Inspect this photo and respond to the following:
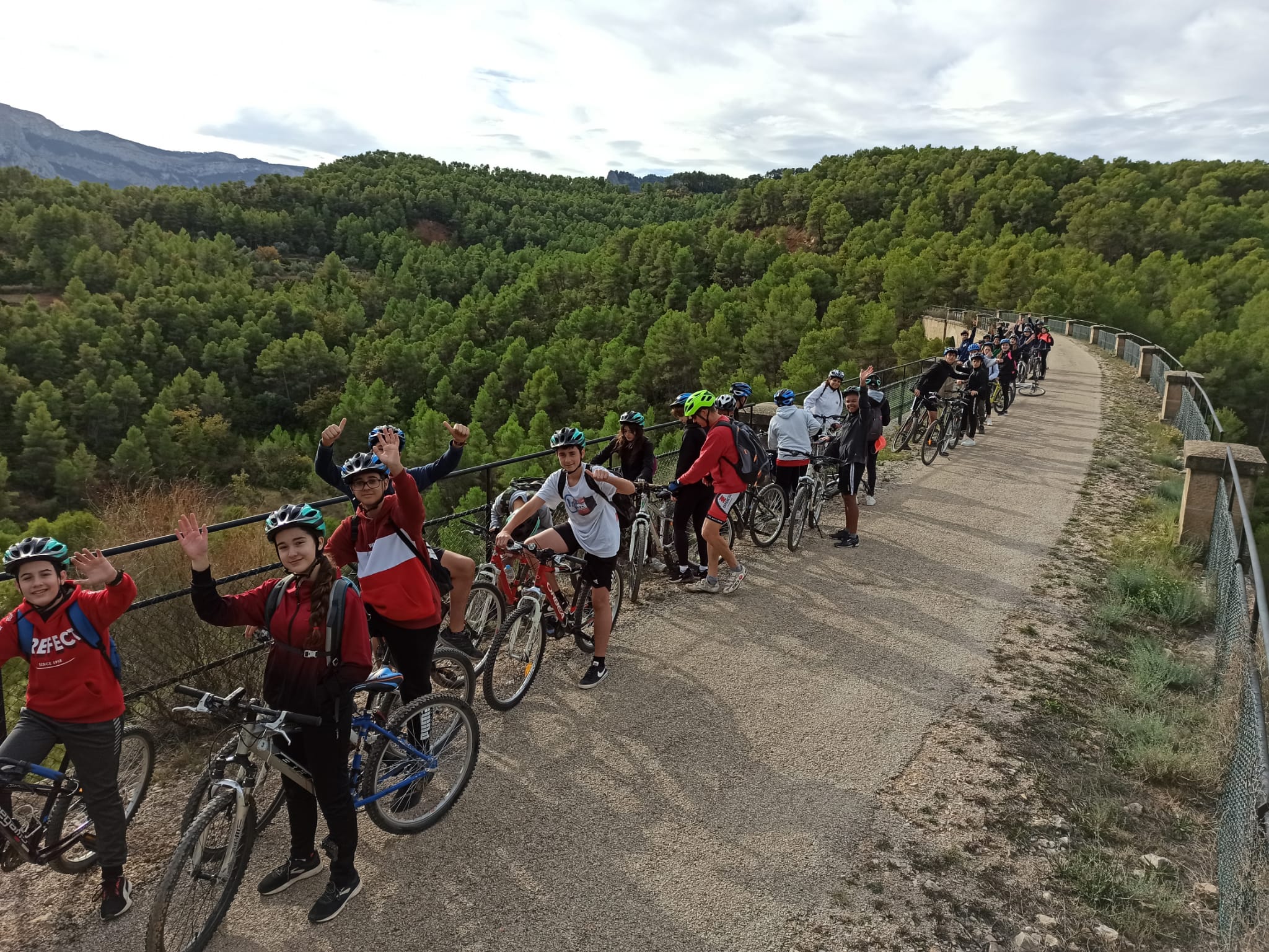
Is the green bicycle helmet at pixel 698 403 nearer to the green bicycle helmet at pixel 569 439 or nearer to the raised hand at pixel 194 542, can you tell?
the green bicycle helmet at pixel 569 439

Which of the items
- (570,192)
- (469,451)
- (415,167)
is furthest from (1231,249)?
(415,167)

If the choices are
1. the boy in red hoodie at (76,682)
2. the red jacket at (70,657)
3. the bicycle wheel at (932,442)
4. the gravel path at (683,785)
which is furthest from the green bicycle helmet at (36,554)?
the bicycle wheel at (932,442)

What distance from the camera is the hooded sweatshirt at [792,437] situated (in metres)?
8.52

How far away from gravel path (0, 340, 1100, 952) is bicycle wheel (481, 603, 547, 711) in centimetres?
13

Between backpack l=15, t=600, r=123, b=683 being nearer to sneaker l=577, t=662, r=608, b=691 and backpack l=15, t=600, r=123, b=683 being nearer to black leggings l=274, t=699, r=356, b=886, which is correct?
black leggings l=274, t=699, r=356, b=886

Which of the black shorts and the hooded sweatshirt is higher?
the hooded sweatshirt

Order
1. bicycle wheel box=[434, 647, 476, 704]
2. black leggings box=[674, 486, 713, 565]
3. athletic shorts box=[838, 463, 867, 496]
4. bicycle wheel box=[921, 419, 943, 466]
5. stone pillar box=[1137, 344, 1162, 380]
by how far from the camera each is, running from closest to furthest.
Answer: bicycle wheel box=[434, 647, 476, 704] < black leggings box=[674, 486, 713, 565] < athletic shorts box=[838, 463, 867, 496] < bicycle wheel box=[921, 419, 943, 466] < stone pillar box=[1137, 344, 1162, 380]

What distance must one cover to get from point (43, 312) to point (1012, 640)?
9520 centimetres

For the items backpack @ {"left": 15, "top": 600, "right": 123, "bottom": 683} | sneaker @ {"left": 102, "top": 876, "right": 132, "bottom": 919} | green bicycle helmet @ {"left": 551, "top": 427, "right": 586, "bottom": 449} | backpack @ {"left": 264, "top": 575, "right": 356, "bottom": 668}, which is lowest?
sneaker @ {"left": 102, "top": 876, "right": 132, "bottom": 919}

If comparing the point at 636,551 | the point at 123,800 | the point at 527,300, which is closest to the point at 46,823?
the point at 123,800

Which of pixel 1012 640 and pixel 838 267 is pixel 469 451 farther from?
pixel 1012 640

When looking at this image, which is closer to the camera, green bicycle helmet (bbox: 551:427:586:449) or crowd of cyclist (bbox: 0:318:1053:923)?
crowd of cyclist (bbox: 0:318:1053:923)

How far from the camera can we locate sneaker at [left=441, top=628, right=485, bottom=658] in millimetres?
5316

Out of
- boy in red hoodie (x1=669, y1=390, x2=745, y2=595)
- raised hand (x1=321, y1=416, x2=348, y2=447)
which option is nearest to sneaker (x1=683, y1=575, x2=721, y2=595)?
boy in red hoodie (x1=669, y1=390, x2=745, y2=595)
